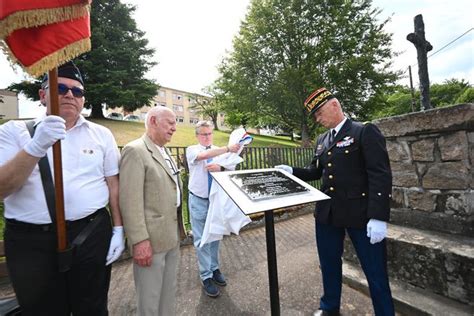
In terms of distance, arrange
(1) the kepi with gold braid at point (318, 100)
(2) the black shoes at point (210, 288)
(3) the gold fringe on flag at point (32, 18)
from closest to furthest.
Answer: (3) the gold fringe on flag at point (32, 18)
(1) the kepi with gold braid at point (318, 100)
(2) the black shoes at point (210, 288)

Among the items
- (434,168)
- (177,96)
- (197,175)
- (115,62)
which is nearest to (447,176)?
(434,168)

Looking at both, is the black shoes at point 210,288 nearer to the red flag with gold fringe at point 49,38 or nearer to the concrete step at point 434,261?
the red flag with gold fringe at point 49,38

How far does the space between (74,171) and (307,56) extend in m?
18.9

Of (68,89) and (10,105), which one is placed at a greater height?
(10,105)

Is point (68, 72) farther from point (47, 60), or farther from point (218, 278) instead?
point (218, 278)

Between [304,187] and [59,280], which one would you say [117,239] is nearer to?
[59,280]

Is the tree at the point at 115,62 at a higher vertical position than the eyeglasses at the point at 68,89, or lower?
higher

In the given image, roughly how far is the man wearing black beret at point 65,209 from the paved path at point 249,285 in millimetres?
1372

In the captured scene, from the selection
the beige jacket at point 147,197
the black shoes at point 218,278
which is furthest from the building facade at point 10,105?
the beige jacket at point 147,197

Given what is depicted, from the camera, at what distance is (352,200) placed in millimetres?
2391

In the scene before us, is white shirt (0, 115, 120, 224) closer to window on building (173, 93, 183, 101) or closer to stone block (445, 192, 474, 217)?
stone block (445, 192, 474, 217)

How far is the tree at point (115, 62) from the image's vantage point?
18156 mm

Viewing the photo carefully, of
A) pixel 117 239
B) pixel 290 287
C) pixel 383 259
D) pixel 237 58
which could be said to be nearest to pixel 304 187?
pixel 383 259

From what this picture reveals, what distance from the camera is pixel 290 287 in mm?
3311
